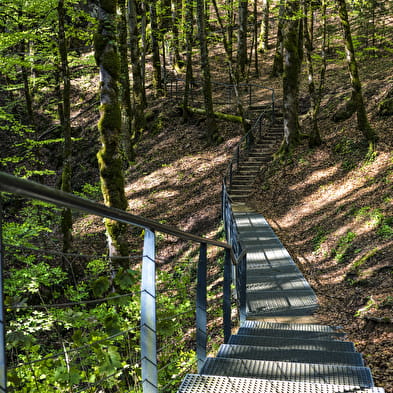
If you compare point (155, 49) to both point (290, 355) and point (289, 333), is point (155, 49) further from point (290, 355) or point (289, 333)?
point (290, 355)

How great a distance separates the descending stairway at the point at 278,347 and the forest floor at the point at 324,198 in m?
0.44

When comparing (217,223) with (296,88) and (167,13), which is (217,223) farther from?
(167,13)

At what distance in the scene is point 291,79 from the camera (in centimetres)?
1662

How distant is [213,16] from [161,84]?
57.9 ft

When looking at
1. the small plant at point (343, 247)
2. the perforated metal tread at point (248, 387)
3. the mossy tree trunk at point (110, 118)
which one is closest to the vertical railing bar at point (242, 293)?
the perforated metal tread at point (248, 387)

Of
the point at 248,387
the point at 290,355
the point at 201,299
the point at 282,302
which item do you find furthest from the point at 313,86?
the point at 248,387

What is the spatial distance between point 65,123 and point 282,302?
7.50 meters

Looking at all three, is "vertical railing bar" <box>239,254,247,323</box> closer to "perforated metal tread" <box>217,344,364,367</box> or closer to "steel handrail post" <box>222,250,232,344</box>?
"steel handrail post" <box>222,250,232,344</box>

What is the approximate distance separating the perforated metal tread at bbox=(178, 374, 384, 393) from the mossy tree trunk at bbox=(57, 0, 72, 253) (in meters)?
9.72

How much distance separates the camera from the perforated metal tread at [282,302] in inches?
288

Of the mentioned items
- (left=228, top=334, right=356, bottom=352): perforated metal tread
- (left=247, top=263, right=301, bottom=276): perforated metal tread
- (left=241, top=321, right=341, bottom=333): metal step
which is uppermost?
(left=228, top=334, right=356, bottom=352): perforated metal tread

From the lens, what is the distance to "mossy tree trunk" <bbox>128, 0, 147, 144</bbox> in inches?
796

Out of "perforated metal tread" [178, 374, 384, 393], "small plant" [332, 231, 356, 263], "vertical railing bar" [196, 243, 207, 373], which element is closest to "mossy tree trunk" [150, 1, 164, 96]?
"small plant" [332, 231, 356, 263]

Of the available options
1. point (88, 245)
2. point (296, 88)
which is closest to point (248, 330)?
point (88, 245)
